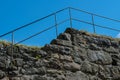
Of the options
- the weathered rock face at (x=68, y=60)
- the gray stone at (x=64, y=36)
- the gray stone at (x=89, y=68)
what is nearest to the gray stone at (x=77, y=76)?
the weathered rock face at (x=68, y=60)

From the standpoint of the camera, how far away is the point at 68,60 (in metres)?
Result: 9.48

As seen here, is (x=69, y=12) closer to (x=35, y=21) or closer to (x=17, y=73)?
(x=35, y=21)

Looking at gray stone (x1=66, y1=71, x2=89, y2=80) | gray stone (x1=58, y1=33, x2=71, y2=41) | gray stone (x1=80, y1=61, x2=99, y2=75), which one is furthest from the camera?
gray stone (x1=58, y1=33, x2=71, y2=41)

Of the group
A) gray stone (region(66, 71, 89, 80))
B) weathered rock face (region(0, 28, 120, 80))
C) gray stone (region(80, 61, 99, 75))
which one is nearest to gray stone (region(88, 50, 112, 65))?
weathered rock face (region(0, 28, 120, 80))

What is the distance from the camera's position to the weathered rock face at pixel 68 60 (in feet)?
29.0

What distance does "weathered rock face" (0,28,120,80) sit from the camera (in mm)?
8836

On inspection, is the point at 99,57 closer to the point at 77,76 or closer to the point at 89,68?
the point at 89,68

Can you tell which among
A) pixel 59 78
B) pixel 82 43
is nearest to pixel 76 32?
pixel 82 43

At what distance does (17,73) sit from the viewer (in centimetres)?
871

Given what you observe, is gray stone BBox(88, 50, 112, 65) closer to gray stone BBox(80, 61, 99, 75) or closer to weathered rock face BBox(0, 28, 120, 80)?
weathered rock face BBox(0, 28, 120, 80)

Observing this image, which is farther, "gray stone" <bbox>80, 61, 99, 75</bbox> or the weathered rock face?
"gray stone" <bbox>80, 61, 99, 75</bbox>

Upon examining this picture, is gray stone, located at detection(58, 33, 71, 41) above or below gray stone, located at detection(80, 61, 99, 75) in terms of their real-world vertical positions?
above

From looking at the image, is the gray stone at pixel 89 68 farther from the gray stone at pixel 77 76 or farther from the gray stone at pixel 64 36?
the gray stone at pixel 64 36

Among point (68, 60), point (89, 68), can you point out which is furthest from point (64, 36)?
point (89, 68)
